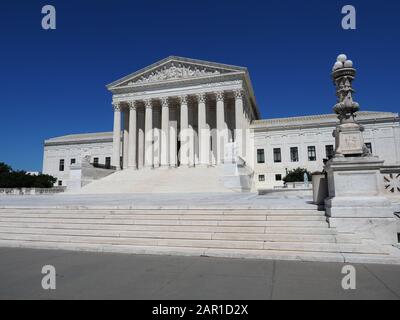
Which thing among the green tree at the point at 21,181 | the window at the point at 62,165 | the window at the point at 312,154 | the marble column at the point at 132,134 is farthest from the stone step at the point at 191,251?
the window at the point at 62,165

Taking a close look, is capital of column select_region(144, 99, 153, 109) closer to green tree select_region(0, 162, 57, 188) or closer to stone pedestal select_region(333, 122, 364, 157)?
green tree select_region(0, 162, 57, 188)

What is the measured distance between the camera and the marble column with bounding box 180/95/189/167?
1631 inches

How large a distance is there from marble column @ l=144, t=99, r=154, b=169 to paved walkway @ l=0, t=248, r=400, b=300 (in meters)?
36.6

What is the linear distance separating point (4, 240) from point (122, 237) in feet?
12.8

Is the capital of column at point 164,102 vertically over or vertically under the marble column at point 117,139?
over

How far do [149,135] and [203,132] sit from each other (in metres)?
8.83

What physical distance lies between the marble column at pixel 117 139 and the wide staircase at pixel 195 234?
32329 millimetres

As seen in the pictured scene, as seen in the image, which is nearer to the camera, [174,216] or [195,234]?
[195,234]

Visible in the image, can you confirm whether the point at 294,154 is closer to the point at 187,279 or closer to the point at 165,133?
the point at 165,133

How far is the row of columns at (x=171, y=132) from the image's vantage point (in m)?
40.1

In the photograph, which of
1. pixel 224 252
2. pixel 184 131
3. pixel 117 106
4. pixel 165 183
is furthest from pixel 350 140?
pixel 117 106

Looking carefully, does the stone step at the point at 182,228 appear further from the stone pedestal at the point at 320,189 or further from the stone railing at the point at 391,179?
the stone railing at the point at 391,179

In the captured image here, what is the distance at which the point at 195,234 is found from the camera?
801 cm

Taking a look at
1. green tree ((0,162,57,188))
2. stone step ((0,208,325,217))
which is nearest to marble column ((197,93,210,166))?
green tree ((0,162,57,188))
